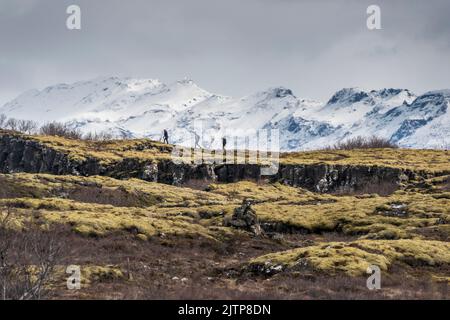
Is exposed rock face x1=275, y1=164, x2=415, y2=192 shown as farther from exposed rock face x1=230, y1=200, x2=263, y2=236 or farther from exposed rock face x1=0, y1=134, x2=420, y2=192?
exposed rock face x1=230, y1=200, x2=263, y2=236

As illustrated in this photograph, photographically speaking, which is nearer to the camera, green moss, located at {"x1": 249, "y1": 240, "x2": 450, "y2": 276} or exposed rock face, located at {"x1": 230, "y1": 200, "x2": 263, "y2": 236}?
green moss, located at {"x1": 249, "y1": 240, "x2": 450, "y2": 276}

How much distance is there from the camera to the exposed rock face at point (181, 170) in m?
133

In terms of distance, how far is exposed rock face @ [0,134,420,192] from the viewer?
133m

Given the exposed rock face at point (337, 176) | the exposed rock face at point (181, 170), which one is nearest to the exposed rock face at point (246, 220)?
the exposed rock face at point (337, 176)

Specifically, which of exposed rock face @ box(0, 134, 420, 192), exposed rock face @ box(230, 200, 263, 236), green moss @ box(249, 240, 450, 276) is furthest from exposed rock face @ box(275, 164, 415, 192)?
green moss @ box(249, 240, 450, 276)

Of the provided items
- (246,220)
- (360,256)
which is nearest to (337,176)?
(246,220)

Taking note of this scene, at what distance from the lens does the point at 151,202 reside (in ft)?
355

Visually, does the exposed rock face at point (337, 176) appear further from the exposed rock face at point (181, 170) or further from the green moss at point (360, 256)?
the green moss at point (360, 256)

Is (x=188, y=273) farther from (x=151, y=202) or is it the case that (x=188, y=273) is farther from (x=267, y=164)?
(x=267, y=164)

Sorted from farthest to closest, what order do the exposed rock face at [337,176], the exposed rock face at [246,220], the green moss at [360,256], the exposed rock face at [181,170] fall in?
Answer: the exposed rock face at [181,170]
the exposed rock face at [337,176]
the exposed rock face at [246,220]
the green moss at [360,256]

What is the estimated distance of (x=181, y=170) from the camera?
490 feet
